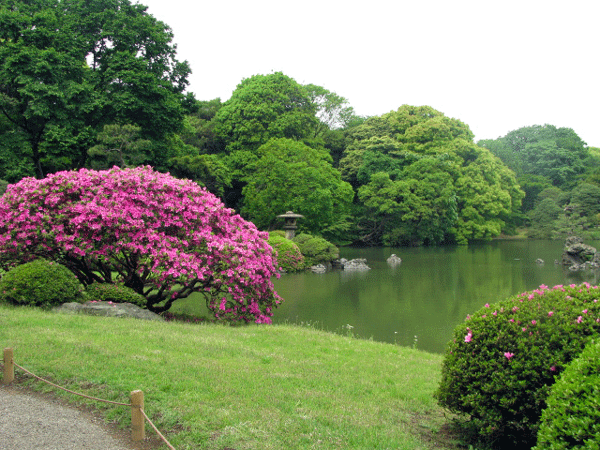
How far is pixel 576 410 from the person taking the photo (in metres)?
2.83

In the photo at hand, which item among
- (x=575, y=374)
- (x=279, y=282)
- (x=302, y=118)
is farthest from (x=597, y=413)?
(x=302, y=118)

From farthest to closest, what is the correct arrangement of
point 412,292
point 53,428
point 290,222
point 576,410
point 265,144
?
point 265,144 < point 290,222 < point 412,292 < point 53,428 < point 576,410

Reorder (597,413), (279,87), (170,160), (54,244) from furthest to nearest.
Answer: (279,87) → (170,160) → (54,244) → (597,413)

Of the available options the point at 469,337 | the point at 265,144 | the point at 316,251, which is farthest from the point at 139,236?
the point at 265,144

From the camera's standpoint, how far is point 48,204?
33.4 feet

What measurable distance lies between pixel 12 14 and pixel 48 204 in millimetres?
15260

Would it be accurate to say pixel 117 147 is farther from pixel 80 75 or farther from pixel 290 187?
pixel 290 187

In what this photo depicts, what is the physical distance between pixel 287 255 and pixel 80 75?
12.7 meters

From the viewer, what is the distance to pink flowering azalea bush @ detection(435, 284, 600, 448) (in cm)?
377

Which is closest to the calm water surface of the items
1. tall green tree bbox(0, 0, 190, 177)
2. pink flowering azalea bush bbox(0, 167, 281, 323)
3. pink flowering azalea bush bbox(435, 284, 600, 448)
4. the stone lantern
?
pink flowering azalea bush bbox(0, 167, 281, 323)

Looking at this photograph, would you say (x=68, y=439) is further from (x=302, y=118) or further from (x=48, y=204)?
(x=302, y=118)

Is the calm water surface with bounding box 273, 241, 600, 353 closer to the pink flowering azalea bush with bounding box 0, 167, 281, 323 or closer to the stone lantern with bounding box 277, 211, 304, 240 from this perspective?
the pink flowering azalea bush with bounding box 0, 167, 281, 323

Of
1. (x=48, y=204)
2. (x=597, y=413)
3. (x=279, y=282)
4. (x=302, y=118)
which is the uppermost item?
(x=302, y=118)

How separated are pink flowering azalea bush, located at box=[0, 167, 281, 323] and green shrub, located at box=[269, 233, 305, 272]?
1283 cm
